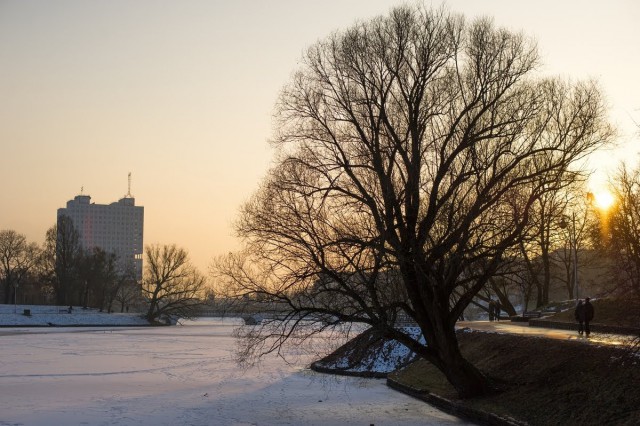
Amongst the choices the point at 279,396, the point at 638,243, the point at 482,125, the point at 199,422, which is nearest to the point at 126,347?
the point at 279,396

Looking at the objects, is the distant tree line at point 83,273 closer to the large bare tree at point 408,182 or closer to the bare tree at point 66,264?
the bare tree at point 66,264

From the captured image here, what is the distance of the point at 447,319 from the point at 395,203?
4460 millimetres

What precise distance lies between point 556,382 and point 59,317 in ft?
325

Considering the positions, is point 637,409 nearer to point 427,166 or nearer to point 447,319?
point 447,319

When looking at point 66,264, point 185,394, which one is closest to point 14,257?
point 66,264

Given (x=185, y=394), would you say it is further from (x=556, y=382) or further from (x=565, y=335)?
(x=565, y=335)

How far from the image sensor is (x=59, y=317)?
4286 inches

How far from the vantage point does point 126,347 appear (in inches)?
2149

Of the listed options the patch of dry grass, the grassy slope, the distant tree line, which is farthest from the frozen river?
the distant tree line

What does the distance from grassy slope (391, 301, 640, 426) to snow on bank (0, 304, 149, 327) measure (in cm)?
8554

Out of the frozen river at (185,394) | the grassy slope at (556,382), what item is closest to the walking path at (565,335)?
the grassy slope at (556,382)

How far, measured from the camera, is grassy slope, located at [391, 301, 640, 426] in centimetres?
1836

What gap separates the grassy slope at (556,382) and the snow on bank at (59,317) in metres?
85.5

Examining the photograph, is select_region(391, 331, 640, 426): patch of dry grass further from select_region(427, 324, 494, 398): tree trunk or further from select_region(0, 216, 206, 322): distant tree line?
select_region(0, 216, 206, 322): distant tree line
